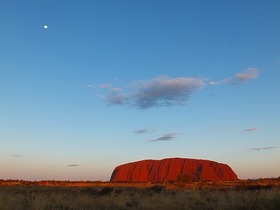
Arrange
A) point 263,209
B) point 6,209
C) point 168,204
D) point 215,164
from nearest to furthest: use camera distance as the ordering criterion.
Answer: point 263,209
point 6,209
point 168,204
point 215,164

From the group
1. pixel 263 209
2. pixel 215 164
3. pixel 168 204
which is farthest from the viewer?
pixel 215 164

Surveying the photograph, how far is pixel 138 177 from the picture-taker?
19900 centimetres

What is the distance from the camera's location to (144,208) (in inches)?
712

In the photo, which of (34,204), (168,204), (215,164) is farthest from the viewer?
(215,164)

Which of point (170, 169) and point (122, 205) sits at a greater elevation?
point (170, 169)

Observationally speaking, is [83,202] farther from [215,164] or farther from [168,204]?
[215,164]

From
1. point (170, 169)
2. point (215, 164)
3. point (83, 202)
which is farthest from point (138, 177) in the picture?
point (83, 202)

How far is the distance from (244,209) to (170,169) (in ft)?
601

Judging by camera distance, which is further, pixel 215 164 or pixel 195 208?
pixel 215 164

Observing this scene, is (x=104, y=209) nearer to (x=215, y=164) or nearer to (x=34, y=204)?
(x=34, y=204)

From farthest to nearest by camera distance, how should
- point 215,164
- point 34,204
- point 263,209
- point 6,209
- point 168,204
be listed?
1. point 215,164
2. point 168,204
3. point 34,204
4. point 6,209
5. point 263,209

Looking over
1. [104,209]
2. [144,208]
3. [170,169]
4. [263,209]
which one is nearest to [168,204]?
[144,208]

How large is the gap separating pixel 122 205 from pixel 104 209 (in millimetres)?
1874

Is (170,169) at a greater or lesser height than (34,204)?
greater
